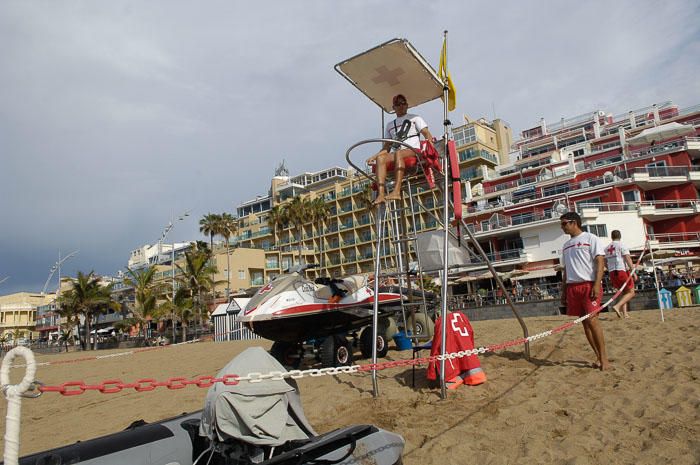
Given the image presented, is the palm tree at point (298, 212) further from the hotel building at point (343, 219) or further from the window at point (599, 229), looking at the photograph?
the window at point (599, 229)

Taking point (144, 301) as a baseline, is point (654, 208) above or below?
above

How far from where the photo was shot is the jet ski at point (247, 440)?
256cm

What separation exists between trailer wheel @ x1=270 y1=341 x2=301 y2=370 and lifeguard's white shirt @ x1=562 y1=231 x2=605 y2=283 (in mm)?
5331

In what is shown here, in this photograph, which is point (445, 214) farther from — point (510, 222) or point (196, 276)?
point (196, 276)

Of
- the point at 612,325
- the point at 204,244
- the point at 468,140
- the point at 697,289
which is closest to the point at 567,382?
the point at 612,325

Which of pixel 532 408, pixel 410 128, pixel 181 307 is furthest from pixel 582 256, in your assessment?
pixel 181 307

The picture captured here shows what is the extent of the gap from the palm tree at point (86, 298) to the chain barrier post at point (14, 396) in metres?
50.6

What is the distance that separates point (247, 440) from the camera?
2.57 m

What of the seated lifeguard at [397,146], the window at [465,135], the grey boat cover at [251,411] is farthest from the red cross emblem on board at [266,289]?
the window at [465,135]

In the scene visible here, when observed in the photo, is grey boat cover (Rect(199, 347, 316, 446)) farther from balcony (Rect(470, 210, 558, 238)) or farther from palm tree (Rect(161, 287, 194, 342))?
palm tree (Rect(161, 287, 194, 342))

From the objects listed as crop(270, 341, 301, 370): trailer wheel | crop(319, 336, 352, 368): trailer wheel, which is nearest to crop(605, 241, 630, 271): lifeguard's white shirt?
crop(319, 336, 352, 368): trailer wheel

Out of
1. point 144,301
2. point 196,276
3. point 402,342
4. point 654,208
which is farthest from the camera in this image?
point 144,301

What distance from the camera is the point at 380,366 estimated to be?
13.6 feet

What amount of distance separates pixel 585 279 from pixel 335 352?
4.49 meters
